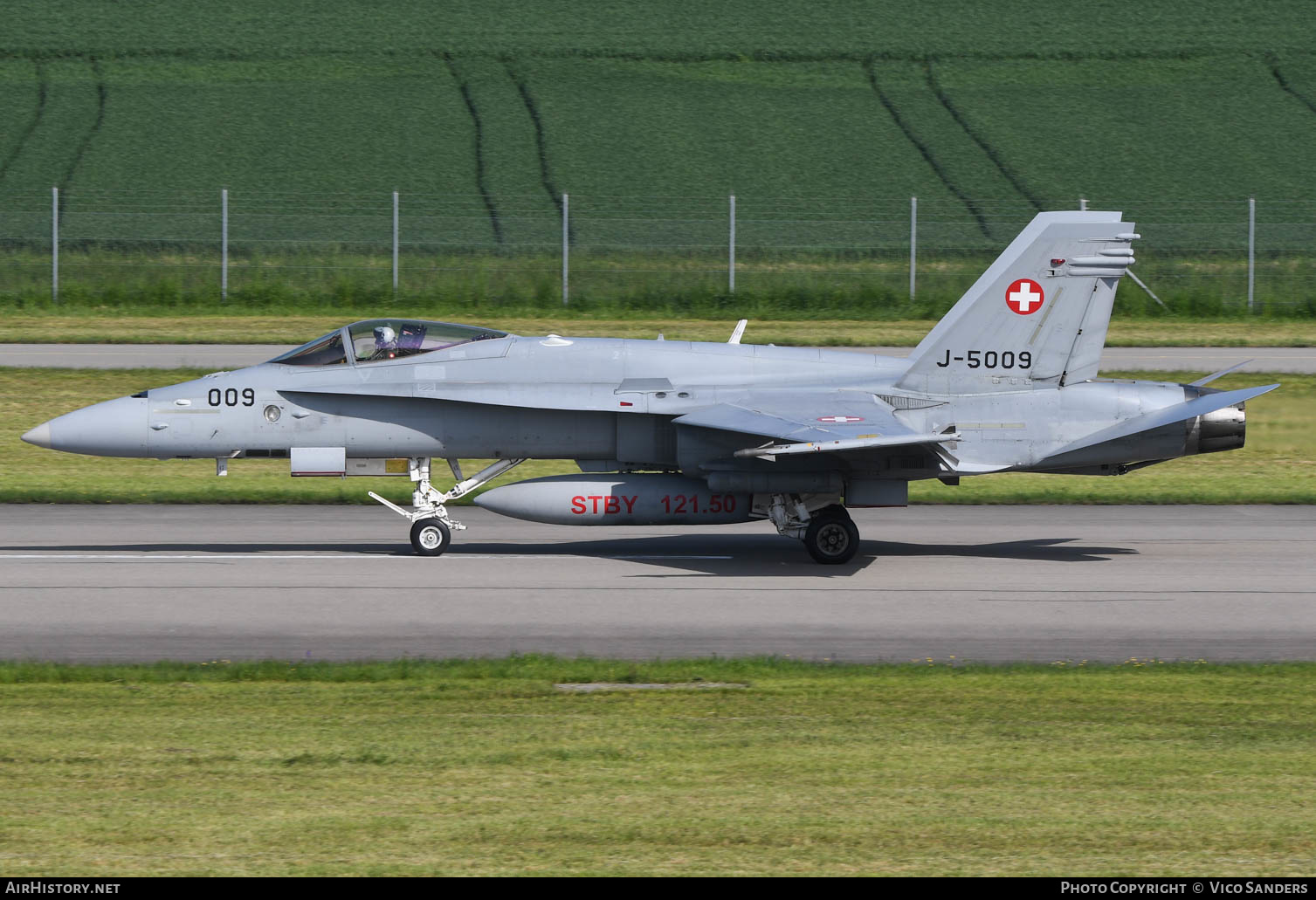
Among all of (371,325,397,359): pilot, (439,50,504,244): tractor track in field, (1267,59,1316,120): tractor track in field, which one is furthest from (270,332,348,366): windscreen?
(1267,59,1316,120): tractor track in field

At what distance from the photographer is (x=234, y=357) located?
2891 centimetres

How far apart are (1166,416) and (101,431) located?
446 inches

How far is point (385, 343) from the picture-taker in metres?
16.3

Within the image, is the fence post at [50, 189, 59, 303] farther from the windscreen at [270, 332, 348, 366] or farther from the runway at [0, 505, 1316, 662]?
the windscreen at [270, 332, 348, 366]

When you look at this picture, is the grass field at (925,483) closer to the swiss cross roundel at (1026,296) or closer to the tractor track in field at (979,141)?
the swiss cross roundel at (1026,296)

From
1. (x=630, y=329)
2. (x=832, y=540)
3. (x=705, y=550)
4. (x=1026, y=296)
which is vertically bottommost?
(x=705, y=550)

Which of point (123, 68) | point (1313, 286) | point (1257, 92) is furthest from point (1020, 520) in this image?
point (123, 68)

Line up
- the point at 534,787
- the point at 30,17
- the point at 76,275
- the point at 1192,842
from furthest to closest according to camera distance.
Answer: the point at 30,17, the point at 76,275, the point at 534,787, the point at 1192,842

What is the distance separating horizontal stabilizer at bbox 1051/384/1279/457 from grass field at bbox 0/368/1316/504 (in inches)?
180

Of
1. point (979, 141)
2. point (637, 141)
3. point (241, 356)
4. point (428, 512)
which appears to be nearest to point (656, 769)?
point (428, 512)

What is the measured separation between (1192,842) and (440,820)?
140 inches

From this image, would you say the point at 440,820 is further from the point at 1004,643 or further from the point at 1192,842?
the point at 1004,643

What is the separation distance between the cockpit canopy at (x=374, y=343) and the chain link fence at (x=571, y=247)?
1824cm

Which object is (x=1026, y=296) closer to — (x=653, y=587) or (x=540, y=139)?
(x=653, y=587)
